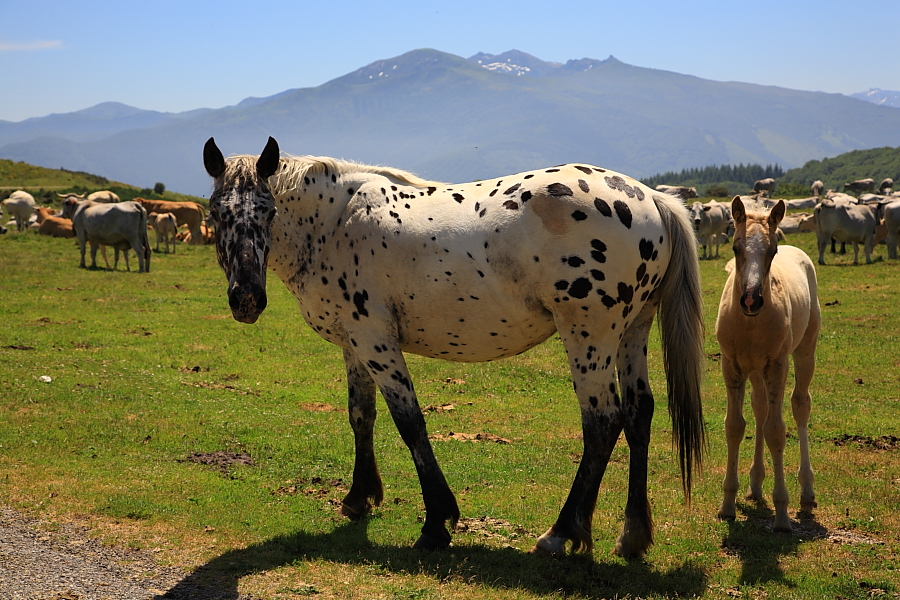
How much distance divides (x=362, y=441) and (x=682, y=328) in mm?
3093

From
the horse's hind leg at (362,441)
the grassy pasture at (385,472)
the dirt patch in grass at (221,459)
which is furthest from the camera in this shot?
the dirt patch in grass at (221,459)

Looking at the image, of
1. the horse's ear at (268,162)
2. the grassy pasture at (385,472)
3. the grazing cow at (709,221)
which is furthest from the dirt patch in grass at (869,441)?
the grazing cow at (709,221)

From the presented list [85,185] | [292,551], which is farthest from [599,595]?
[85,185]

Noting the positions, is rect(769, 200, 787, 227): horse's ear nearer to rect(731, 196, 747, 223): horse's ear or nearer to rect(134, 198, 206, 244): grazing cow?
rect(731, 196, 747, 223): horse's ear

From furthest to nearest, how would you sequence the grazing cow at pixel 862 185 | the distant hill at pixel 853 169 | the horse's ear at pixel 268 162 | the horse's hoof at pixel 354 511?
the distant hill at pixel 853 169
the grazing cow at pixel 862 185
the horse's hoof at pixel 354 511
the horse's ear at pixel 268 162

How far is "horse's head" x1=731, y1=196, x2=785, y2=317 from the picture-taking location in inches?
234

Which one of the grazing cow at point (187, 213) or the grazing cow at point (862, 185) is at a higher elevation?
the grazing cow at point (862, 185)

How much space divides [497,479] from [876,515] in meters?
3.59

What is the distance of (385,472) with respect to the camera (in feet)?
26.3

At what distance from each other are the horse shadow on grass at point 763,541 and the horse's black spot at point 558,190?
3223mm

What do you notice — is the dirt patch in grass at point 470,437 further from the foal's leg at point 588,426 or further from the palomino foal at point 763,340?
the foal's leg at point 588,426

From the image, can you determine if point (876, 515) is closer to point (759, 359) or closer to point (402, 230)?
point (759, 359)

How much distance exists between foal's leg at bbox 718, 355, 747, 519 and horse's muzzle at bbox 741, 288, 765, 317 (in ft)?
3.82

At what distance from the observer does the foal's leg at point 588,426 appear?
227 inches
